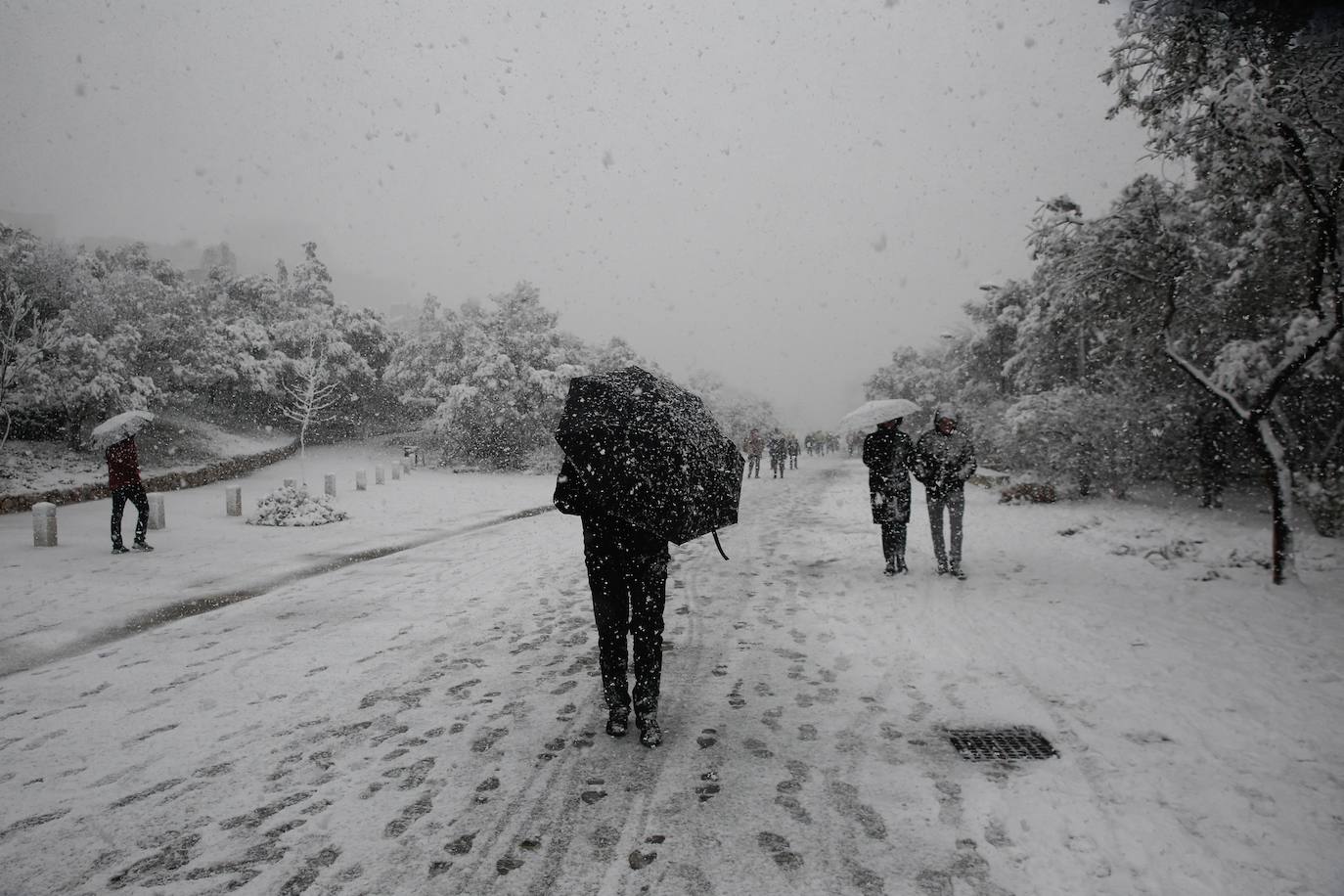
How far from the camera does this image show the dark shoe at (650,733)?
3664mm

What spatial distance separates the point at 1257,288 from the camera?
34.3 feet

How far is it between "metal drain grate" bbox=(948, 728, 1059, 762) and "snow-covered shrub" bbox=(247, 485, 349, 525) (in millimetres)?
12945

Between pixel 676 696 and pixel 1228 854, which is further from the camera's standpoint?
pixel 676 696

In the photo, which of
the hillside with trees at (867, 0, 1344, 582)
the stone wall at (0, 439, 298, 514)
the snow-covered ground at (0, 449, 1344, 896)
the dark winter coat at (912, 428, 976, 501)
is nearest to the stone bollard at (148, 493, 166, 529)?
the stone wall at (0, 439, 298, 514)

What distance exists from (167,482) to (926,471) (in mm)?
21396

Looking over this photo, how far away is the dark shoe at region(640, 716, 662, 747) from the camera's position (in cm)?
366

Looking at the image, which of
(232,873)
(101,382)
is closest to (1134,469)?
(232,873)

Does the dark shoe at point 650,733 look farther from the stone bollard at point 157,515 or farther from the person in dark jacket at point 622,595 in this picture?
the stone bollard at point 157,515

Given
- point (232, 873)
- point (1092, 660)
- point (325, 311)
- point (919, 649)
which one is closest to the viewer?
point (232, 873)

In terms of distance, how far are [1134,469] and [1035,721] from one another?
40.5ft

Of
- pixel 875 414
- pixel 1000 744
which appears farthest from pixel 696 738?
pixel 875 414

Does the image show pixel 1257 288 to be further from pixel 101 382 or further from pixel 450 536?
pixel 101 382

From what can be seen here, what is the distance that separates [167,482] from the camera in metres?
19.1

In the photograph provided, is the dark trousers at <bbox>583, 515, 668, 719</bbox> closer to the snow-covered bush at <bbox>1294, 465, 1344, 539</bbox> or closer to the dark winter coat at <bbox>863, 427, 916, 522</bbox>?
the dark winter coat at <bbox>863, 427, 916, 522</bbox>
